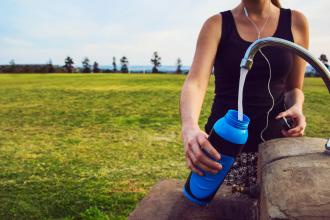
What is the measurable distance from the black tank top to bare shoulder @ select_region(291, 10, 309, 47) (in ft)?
0.10

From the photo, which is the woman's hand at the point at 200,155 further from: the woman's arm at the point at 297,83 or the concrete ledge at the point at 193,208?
the woman's arm at the point at 297,83

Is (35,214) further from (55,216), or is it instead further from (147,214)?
(147,214)

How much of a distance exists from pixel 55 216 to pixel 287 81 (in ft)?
10.7

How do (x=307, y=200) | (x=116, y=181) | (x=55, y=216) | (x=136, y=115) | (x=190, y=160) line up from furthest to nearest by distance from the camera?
(x=136, y=115) → (x=116, y=181) → (x=55, y=216) → (x=190, y=160) → (x=307, y=200)

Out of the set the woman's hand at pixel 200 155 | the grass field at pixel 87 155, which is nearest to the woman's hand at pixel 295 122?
the woman's hand at pixel 200 155

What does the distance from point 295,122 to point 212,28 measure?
56 centimetres

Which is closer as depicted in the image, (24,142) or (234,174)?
(234,174)

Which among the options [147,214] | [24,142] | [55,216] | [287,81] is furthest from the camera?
[24,142]

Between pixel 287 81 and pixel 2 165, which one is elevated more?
pixel 287 81

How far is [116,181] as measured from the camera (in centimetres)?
566

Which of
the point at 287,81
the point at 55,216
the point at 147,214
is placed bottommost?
the point at 55,216

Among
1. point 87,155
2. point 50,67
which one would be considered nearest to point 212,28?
point 87,155

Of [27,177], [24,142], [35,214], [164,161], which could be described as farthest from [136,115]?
[35,214]

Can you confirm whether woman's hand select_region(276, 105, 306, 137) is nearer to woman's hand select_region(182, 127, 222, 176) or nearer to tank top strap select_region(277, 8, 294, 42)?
tank top strap select_region(277, 8, 294, 42)
